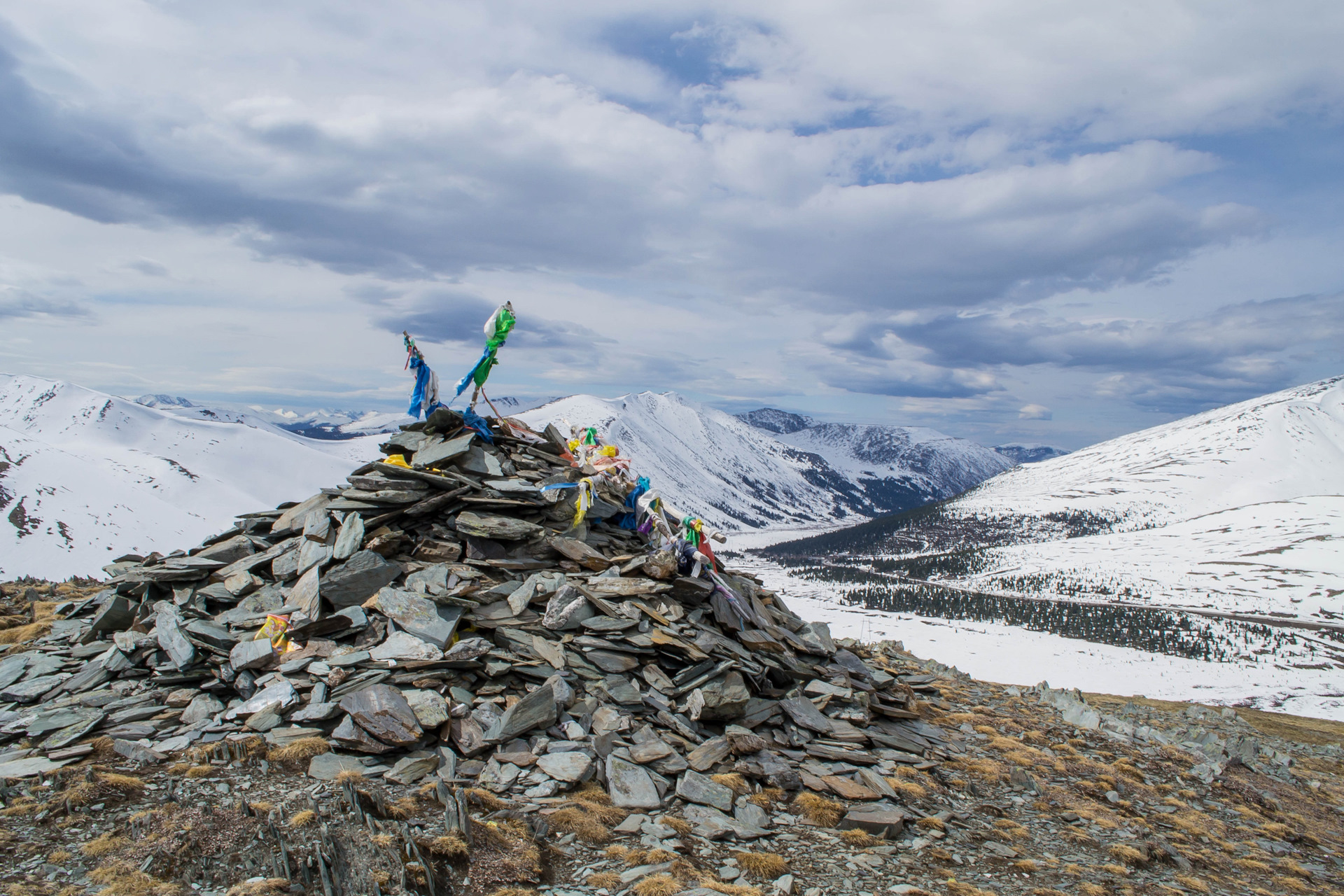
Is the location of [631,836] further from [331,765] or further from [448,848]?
[331,765]

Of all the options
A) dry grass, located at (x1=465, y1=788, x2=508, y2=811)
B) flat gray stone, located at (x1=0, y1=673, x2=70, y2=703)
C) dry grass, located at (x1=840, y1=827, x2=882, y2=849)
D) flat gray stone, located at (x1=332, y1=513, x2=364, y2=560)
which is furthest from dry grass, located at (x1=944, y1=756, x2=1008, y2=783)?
flat gray stone, located at (x1=0, y1=673, x2=70, y2=703)

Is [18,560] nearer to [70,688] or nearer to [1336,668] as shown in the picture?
[70,688]

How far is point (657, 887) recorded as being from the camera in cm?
985

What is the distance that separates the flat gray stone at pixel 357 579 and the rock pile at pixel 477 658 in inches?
2.2

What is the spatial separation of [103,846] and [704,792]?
33.9 ft

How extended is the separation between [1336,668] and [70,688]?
687ft

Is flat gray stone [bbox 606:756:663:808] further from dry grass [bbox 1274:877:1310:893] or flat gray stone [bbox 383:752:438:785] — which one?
dry grass [bbox 1274:877:1310:893]

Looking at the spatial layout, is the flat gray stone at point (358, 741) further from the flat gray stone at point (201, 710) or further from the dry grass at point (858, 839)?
the dry grass at point (858, 839)

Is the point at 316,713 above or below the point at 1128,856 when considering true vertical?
below

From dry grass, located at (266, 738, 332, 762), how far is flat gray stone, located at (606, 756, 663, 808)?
5.97 meters

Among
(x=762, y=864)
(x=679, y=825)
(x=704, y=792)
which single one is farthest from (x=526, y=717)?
(x=762, y=864)

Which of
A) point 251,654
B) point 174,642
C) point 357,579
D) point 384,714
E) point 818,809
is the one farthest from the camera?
point 357,579

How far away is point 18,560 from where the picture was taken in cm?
6512

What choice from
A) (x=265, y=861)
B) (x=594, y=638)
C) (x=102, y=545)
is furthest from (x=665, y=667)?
(x=102, y=545)
